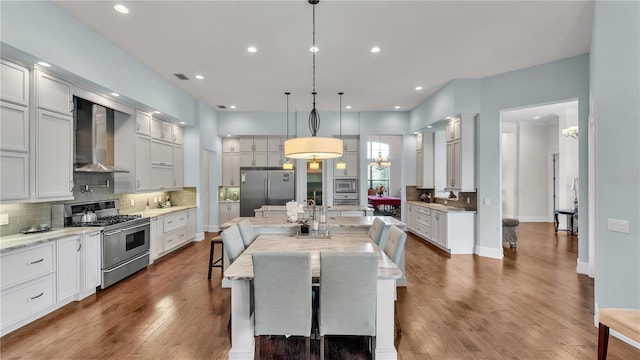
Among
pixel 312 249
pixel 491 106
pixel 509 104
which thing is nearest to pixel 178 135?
pixel 312 249

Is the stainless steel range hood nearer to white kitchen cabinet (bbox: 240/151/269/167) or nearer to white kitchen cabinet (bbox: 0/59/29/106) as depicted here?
white kitchen cabinet (bbox: 0/59/29/106)

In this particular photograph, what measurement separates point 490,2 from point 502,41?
107cm

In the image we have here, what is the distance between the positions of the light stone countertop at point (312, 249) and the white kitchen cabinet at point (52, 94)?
104 inches

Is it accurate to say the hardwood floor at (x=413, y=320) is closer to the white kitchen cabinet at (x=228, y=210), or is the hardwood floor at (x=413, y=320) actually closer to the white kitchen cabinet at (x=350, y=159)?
the white kitchen cabinet at (x=228, y=210)

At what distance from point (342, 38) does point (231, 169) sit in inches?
213

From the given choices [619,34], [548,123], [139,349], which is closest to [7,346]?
[139,349]

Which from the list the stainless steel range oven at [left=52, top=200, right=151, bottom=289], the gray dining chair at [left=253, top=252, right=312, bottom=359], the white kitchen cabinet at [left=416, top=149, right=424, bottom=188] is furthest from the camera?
the white kitchen cabinet at [left=416, top=149, right=424, bottom=188]

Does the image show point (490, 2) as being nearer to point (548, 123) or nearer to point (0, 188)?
point (0, 188)

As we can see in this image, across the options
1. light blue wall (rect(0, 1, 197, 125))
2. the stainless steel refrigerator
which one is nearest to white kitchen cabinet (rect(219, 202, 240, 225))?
the stainless steel refrigerator

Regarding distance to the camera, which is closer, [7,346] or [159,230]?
[7,346]

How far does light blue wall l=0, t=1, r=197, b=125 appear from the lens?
103 inches

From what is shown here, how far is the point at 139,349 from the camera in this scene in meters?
2.45

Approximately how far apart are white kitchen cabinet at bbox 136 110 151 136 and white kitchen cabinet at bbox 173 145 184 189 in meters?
0.94

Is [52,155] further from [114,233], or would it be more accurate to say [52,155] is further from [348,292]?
[348,292]
